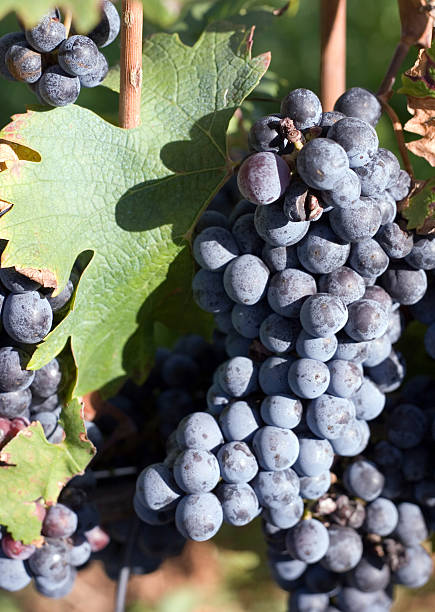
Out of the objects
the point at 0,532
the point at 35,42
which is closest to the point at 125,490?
the point at 0,532

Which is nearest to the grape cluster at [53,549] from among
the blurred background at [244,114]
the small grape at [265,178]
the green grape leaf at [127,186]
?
the green grape leaf at [127,186]

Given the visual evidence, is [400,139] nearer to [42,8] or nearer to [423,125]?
[423,125]

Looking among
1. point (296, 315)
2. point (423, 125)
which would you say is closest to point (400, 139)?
point (423, 125)

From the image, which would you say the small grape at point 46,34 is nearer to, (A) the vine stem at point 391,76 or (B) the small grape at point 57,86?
(B) the small grape at point 57,86

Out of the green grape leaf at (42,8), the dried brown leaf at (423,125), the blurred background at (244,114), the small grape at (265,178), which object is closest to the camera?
the green grape leaf at (42,8)

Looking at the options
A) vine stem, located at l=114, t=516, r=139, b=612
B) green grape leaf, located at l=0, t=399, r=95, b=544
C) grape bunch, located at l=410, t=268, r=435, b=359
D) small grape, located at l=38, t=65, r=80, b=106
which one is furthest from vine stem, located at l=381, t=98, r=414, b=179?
vine stem, located at l=114, t=516, r=139, b=612

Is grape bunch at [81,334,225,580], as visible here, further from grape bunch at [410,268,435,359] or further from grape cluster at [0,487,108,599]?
grape bunch at [410,268,435,359]

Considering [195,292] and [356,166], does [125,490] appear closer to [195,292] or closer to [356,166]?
[195,292]

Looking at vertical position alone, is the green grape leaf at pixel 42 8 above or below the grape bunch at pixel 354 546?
above
